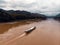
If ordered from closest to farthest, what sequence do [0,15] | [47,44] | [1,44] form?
[1,44] < [47,44] < [0,15]

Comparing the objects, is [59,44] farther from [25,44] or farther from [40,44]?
[25,44]

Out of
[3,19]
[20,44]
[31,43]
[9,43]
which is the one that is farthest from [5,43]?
[3,19]

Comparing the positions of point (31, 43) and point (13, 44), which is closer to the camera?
point (13, 44)

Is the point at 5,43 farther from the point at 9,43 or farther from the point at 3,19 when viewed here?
the point at 3,19

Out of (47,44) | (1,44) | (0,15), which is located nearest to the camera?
(1,44)

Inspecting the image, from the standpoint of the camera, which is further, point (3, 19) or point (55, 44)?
point (3, 19)

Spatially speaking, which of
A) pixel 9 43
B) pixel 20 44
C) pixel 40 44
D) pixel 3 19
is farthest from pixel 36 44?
pixel 3 19

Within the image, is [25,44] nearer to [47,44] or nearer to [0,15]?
[47,44]

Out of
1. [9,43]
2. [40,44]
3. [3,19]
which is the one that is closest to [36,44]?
[40,44]
